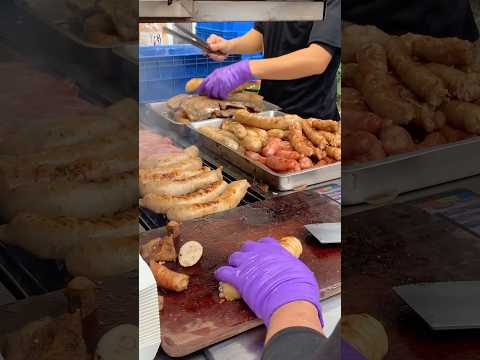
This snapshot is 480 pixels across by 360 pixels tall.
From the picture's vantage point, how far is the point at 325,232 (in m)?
1.94

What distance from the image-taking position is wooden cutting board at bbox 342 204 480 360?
1.42 feet

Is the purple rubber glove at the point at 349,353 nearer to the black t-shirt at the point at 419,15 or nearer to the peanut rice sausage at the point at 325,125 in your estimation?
the black t-shirt at the point at 419,15

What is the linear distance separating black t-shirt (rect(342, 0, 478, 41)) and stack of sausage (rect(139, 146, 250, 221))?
175 centimetres

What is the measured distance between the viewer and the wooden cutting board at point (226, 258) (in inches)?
56.7

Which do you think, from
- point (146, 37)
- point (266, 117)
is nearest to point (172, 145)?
point (266, 117)

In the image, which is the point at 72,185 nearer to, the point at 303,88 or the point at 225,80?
the point at 225,80

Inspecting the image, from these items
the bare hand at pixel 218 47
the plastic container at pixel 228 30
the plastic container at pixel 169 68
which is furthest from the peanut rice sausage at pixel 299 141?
the plastic container at pixel 228 30

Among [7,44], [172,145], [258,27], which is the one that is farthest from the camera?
[258,27]

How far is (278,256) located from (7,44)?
55.6 inches

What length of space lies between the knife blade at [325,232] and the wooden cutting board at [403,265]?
1.44 m

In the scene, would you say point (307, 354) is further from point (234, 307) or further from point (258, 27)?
point (258, 27)

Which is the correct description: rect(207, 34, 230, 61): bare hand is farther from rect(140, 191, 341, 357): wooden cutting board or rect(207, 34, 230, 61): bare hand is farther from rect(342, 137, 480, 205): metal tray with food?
rect(342, 137, 480, 205): metal tray with food

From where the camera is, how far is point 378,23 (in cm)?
41

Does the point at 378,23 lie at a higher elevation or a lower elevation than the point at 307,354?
higher
